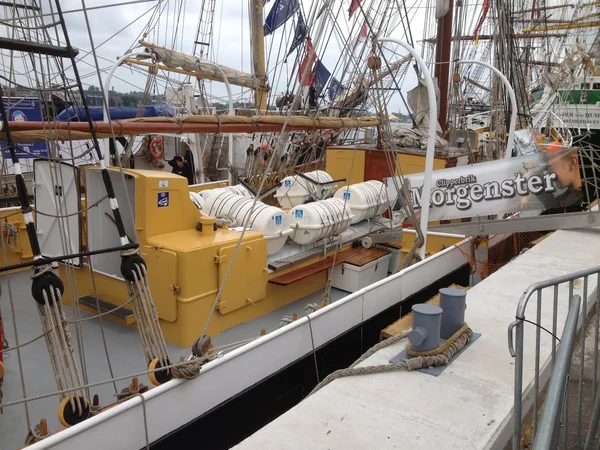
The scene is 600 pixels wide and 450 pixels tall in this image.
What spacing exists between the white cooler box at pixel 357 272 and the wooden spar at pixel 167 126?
184 cm

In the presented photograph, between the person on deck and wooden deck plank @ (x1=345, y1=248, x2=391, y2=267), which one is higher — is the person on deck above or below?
above

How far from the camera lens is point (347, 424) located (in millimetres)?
3004

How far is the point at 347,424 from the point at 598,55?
101 ft

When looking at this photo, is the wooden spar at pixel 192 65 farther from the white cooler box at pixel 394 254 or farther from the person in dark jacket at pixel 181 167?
the white cooler box at pixel 394 254

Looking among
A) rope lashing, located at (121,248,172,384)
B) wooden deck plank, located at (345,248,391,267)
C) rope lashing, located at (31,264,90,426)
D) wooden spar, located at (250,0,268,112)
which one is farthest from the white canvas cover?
wooden spar, located at (250,0,268,112)

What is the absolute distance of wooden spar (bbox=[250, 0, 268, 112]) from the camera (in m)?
13.4

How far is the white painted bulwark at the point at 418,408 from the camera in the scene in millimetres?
2867

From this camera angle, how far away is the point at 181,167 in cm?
1142

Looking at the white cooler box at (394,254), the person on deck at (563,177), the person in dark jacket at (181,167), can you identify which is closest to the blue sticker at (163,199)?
the white cooler box at (394,254)

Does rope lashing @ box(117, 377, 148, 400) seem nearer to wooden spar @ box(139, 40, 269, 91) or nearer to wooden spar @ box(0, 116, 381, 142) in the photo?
wooden spar @ box(0, 116, 381, 142)

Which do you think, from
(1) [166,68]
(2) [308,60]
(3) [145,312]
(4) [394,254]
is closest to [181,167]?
(1) [166,68]

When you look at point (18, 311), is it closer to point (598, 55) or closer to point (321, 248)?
point (321, 248)

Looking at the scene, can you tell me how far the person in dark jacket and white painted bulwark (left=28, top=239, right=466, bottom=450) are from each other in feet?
23.5

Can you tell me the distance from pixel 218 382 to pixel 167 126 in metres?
2.61
